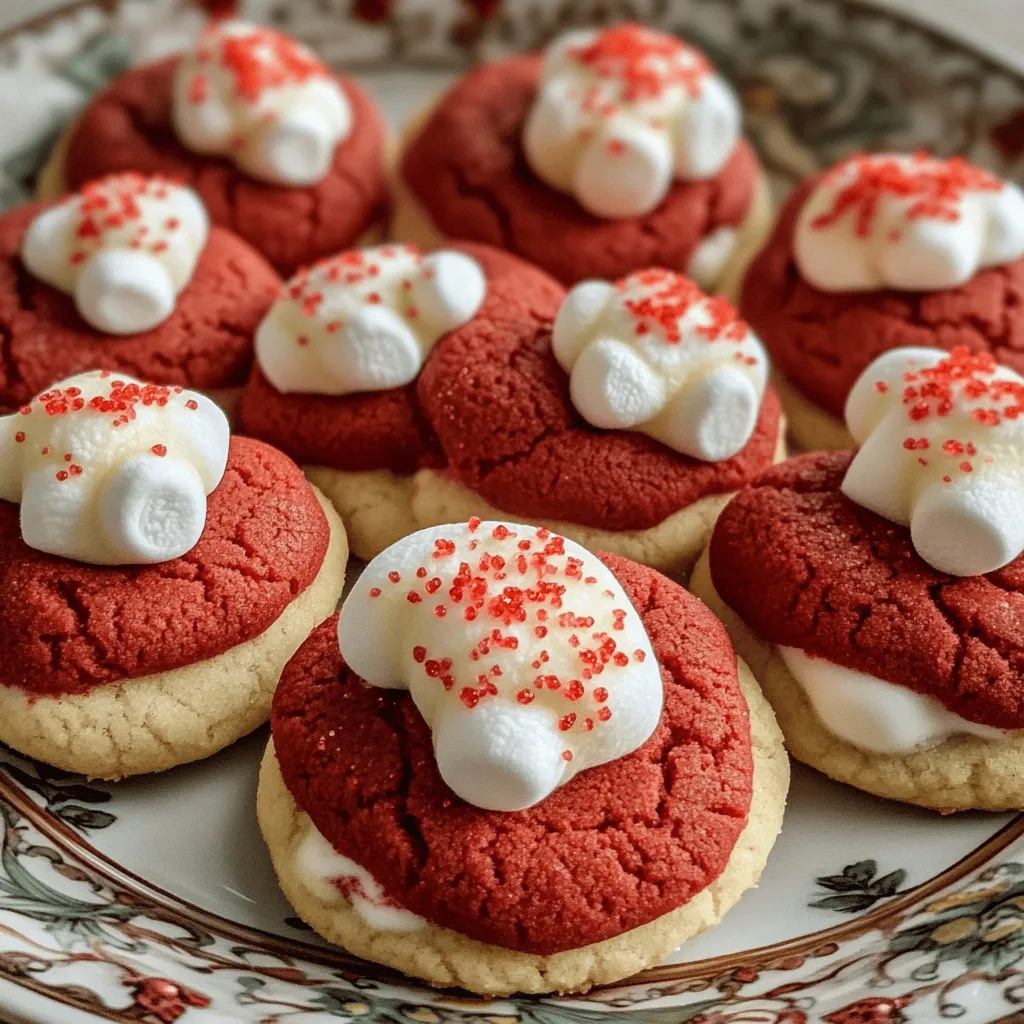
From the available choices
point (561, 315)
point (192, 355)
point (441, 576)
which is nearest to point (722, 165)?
point (561, 315)

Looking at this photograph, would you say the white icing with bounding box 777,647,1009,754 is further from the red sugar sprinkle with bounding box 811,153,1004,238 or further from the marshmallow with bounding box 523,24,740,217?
the marshmallow with bounding box 523,24,740,217

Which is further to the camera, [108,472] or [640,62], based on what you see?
[640,62]

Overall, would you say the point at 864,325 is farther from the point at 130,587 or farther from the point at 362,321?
the point at 130,587

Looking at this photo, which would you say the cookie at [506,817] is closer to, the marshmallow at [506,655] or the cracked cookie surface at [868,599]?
the marshmallow at [506,655]

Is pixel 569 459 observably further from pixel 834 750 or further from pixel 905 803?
pixel 905 803

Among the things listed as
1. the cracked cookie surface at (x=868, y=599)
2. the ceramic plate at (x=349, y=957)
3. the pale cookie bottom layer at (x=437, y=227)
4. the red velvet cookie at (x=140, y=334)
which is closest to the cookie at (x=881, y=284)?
the pale cookie bottom layer at (x=437, y=227)

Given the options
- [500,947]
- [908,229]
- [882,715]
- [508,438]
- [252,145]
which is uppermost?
[908,229]

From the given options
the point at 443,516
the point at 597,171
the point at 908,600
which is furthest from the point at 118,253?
the point at 908,600
